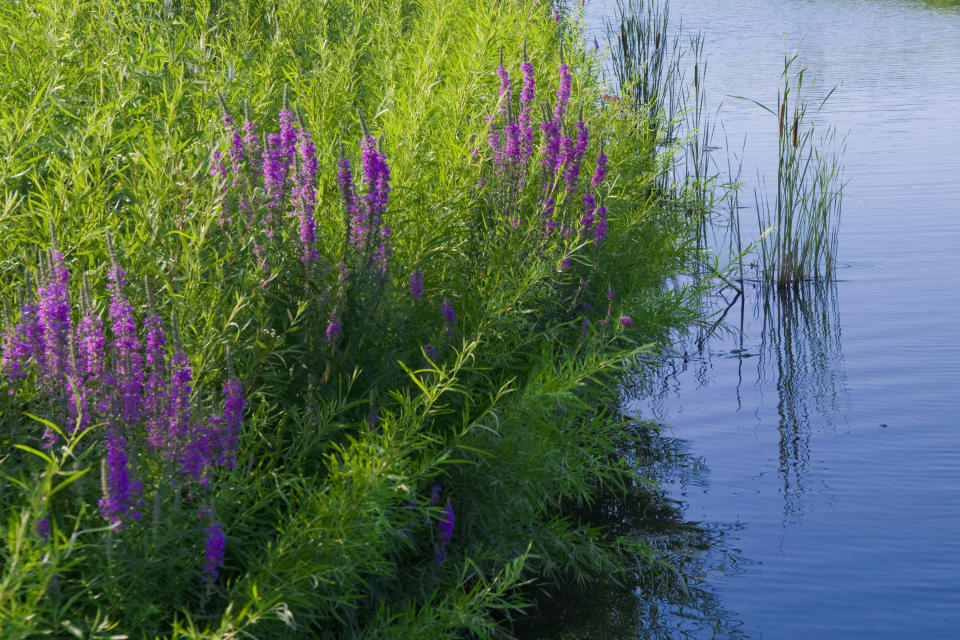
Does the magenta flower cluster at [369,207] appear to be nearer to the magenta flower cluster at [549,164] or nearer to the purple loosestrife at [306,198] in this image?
the purple loosestrife at [306,198]

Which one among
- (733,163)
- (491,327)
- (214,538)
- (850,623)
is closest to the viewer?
(214,538)

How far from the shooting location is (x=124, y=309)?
224 cm

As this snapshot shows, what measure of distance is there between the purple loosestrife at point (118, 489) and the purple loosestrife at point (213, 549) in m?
0.18

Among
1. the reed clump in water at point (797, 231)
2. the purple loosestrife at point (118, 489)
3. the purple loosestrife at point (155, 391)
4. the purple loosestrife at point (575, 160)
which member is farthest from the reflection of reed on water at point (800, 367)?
the purple loosestrife at point (118, 489)

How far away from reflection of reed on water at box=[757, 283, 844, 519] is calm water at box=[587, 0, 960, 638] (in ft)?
0.05

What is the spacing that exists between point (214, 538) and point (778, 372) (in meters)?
5.43

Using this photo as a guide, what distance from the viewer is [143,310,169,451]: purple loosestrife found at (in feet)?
7.27

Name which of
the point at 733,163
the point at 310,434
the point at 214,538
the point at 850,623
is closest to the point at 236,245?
the point at 310,434

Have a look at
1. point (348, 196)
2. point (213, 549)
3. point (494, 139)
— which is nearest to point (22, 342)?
point (213, 549)

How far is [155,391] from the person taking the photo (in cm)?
226

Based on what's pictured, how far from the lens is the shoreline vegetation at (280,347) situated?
2.16m

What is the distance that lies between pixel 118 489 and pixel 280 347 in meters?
1.05

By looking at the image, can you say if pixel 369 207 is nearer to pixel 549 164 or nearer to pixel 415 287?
pixel 415 287

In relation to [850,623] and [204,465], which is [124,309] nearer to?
[204,465]
